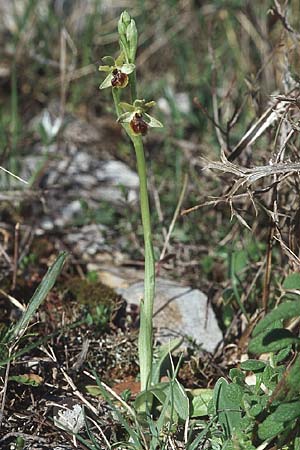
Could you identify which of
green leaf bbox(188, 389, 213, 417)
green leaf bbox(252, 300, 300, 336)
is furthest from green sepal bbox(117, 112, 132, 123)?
green leaf bbox(188, 389, 213, 417)

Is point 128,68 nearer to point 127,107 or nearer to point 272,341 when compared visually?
point 127,107

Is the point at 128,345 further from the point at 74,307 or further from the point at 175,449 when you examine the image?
the point at 175,449

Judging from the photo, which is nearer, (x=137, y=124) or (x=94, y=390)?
(x=137, y=124)

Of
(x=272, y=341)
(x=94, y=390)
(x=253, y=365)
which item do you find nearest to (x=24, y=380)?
(x=94, y=390)

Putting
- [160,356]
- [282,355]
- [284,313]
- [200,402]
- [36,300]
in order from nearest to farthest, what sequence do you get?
1. [284,313]
2. [282,355]
3. [36,300]
4. [200,402]
5. [160,356]

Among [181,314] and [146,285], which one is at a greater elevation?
[146,285]

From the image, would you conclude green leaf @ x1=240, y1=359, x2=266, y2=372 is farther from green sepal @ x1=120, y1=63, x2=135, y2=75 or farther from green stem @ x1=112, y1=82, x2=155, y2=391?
green sepal @ x1=120, y1=63, x2=135, y2=75
